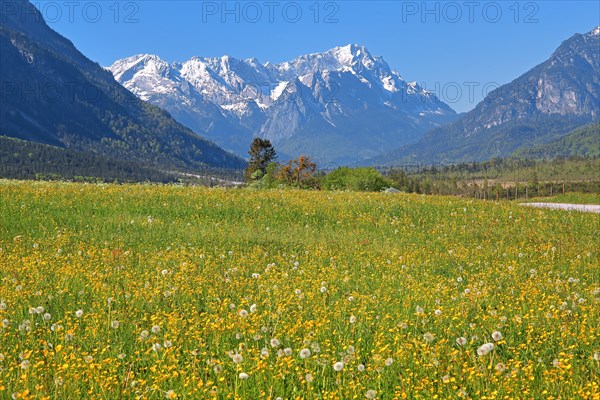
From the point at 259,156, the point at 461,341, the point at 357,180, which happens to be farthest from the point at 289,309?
the point at 259,156

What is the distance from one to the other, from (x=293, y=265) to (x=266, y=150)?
9654 cm

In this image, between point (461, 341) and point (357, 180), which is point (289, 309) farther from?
point (357, 180)

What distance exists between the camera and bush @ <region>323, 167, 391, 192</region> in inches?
2771

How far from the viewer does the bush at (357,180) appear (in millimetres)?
70375

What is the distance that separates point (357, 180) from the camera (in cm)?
7056

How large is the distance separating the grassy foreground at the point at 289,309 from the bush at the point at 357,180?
5032 centimetres

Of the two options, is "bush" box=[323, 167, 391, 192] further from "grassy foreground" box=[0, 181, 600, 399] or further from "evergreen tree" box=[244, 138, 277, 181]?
"grassy foreground" box=[0, 181, 600, 399]

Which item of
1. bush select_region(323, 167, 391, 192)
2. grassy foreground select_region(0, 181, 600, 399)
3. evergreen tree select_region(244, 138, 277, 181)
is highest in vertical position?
evergreen tree select_region(244, 138, 277, 181)

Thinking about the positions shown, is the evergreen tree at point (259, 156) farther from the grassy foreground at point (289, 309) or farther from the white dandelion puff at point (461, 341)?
the white dandelion puff at point (461, 341)

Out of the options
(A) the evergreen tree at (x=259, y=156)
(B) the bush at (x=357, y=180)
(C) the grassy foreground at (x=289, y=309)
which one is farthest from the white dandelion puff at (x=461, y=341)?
(A) the evergreen tree at (x=259, y=156)

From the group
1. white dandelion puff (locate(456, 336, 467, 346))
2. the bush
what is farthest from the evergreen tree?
white dandelion puff (locate(456, 336, 467, 346))

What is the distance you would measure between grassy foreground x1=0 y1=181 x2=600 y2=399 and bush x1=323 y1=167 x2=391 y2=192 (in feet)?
165

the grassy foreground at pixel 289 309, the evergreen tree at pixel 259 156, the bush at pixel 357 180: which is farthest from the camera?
the evergreen tree at pixel 259 156

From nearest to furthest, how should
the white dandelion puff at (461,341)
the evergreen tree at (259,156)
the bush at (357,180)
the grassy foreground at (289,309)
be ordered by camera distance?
the grassy foreground at (289,309) → the white dandelion puff at (461,341) → the bush at (357,180) → the evergreen tree at (259,156)
